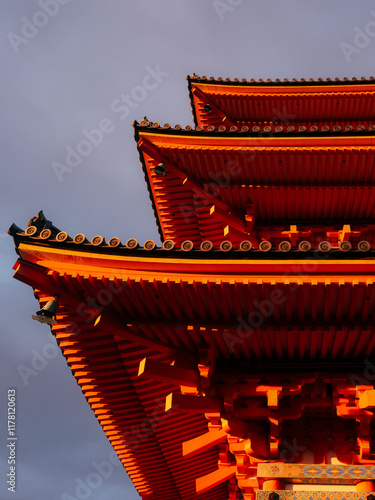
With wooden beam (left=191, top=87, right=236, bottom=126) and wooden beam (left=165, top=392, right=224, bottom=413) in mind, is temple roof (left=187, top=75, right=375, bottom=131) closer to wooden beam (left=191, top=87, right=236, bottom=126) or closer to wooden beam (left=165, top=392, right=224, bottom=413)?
wooden beam (left=191, top=87, right=236, bottom=126)

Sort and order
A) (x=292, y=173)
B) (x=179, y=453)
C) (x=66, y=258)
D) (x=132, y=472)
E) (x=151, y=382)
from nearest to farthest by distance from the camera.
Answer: (x=66, y=258) < (x=151, y=382) < (x=179, y=453) < (x=132, y=472) < (x=292, y=173)

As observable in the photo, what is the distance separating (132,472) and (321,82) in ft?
39.0

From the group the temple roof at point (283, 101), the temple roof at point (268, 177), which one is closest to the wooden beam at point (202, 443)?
A: the temple roof at point (268, 177)

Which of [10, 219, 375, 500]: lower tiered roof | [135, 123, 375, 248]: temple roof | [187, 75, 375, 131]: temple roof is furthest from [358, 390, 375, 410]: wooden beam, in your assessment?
[187, 75, 375, 131]: temple roof

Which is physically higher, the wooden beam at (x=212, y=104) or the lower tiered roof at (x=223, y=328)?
the wooden beam at (x=212, y=104)

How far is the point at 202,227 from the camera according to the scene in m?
12.7

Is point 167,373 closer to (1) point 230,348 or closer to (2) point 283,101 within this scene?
(1) point 230,348

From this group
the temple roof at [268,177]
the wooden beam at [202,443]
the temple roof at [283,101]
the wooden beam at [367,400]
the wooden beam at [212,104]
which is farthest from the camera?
the wooden beam at [212,104]

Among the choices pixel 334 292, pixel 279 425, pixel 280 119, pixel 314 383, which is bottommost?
pixel 279 425

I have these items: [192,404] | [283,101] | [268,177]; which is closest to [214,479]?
[192,404]

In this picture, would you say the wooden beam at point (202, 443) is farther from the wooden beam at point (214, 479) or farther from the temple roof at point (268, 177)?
the temple roof at point (268, 177)

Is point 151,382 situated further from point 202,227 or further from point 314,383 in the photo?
point 202,227

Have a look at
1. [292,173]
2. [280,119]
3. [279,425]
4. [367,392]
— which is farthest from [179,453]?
[280,119]

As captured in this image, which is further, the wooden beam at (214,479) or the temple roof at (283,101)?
the temple roof at (283,101)
